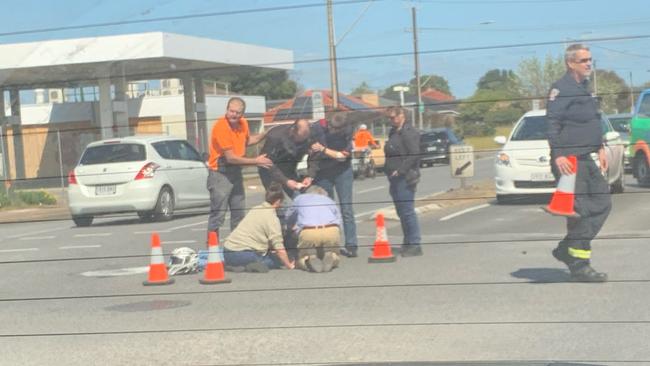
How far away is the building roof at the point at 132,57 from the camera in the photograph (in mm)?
5508

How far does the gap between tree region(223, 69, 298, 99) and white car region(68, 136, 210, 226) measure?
120cm

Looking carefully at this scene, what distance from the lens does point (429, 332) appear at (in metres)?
6.16

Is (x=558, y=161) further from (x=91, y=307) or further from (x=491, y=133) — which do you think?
(x=91, y=307)

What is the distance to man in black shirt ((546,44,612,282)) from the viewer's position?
5.42 m

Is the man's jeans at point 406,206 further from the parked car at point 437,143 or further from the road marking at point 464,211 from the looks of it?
the road marking at point 464,211

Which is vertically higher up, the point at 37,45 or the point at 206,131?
the point at 37,45

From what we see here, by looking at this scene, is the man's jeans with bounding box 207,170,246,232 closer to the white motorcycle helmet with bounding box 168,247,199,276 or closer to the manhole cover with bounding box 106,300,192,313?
the white motorcycle helmet with bounding box 168,247,199,276

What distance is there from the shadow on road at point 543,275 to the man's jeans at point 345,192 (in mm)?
1846

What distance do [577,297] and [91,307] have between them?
13.3 feet

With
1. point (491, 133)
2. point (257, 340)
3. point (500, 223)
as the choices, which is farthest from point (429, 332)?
point (500, 223)

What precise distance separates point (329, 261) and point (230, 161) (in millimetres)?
1599

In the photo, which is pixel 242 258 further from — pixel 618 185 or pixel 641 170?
pixel 641 170

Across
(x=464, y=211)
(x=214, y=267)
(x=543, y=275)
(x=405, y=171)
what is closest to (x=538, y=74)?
(x=543, y=275)

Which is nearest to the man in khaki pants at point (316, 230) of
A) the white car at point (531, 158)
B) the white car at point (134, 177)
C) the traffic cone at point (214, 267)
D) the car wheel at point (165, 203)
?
the traffic cone at point (214, 267)
